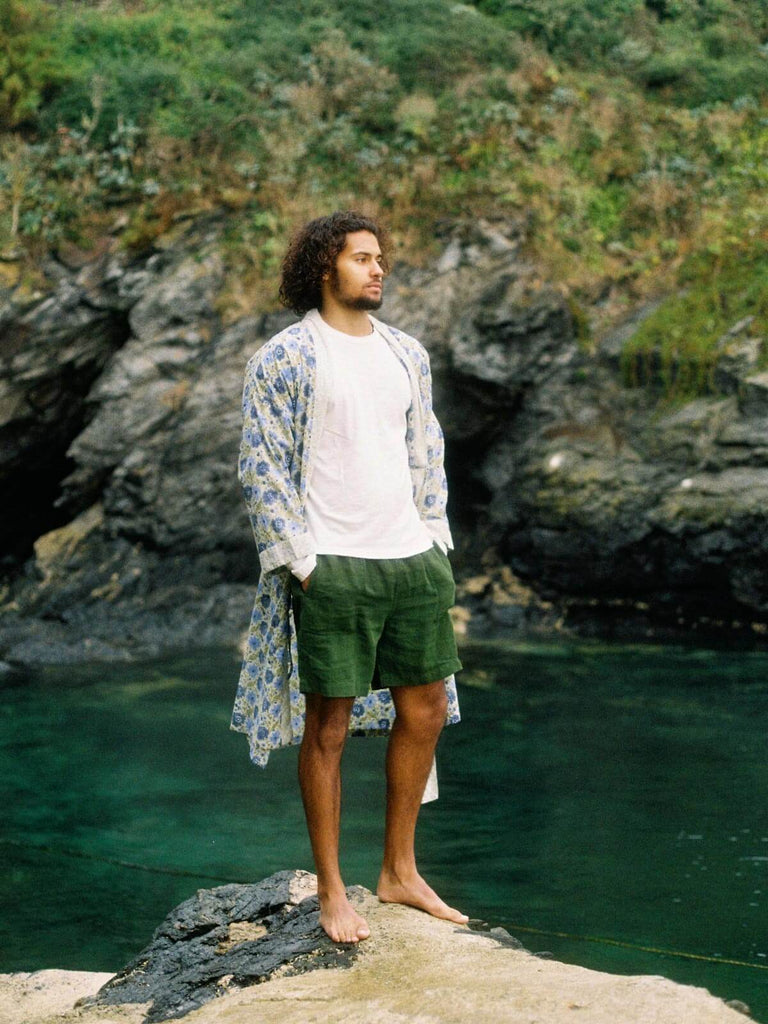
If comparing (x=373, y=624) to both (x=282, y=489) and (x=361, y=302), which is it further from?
(x=361, y=302)

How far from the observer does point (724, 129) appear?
1203cm

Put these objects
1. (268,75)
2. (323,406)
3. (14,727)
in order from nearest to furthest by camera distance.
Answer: (323,406) < (14,727) < (268,75)

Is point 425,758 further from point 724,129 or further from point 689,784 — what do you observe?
point 724,129

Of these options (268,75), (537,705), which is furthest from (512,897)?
(268,75)

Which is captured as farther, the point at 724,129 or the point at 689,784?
the point at 724,129

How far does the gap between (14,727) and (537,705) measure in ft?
10.6

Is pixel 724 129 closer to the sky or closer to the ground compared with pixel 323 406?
closer to the sky

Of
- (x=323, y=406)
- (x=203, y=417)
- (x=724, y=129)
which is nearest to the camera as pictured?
(x=323, y=406)

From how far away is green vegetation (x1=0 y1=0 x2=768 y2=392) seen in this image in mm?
11224

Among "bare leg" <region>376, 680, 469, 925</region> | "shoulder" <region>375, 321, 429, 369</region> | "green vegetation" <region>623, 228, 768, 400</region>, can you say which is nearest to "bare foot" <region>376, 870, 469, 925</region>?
"bare leg" <region>376, 680, 469, 925</region>

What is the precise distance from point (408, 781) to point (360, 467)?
903 mm

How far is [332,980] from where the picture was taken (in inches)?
124

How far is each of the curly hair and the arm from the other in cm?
25

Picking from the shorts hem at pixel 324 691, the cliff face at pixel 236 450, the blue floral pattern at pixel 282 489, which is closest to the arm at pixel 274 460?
the blue floral pattern at pixel 282 489
